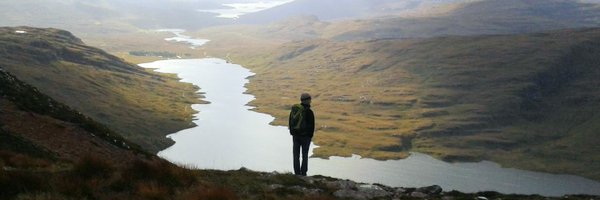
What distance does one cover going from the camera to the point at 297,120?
2530cm

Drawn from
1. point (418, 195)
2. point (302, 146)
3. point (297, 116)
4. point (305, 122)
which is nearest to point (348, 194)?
point (418, 195)

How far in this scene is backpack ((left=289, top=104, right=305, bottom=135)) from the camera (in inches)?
990

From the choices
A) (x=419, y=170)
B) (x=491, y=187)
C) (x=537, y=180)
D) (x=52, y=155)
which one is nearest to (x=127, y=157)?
(x=52, y=155)

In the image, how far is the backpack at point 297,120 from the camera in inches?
990

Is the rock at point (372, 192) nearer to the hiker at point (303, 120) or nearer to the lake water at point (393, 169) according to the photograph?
the hiker at point (303, 120)

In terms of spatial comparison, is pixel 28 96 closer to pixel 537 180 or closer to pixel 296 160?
pixel 296 160

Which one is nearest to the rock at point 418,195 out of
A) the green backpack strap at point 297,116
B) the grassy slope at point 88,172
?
the grassy slope at point 88,172

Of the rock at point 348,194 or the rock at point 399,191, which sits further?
the rock at point 399,191

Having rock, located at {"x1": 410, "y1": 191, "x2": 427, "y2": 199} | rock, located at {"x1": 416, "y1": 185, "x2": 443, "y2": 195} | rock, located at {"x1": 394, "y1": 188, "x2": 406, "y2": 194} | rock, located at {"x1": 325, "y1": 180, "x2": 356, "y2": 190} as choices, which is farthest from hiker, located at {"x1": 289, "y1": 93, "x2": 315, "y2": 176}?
rock, located at {"x1": 416, "y1": 185, "x2": 443, "y2": 195}

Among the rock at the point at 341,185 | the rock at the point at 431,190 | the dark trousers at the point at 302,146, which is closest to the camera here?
the rock at the point at 341,185

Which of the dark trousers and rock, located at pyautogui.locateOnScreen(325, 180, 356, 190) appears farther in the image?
the dark trousers

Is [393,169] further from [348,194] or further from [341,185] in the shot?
[348,194]

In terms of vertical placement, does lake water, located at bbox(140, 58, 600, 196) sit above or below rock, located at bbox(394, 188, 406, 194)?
below

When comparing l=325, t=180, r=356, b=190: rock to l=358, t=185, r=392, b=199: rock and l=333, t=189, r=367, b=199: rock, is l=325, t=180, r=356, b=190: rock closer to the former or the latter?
l=358, t=185, r=392, b=199: rock
